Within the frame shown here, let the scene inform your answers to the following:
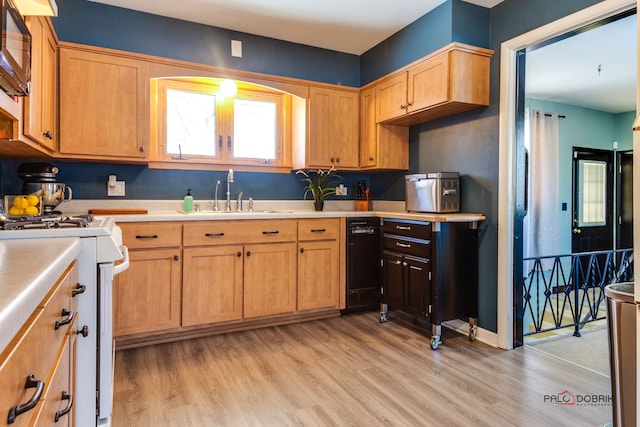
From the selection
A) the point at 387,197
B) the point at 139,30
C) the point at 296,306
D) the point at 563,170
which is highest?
the point at 139,30

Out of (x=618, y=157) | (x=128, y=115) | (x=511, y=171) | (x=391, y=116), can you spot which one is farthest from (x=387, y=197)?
(x=618, y=157)

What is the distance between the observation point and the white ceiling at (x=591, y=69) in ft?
10.7

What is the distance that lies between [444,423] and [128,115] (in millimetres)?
2872

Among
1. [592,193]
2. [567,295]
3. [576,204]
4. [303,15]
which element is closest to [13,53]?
[303,15]

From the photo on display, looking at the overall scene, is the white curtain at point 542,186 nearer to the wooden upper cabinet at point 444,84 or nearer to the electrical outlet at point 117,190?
the wooden upper cabinet at point 444,84

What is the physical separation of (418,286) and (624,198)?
4456mm

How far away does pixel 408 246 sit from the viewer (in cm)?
304

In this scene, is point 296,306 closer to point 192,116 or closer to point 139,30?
point 192,116

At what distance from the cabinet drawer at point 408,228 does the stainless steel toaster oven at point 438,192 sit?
20 centimetres

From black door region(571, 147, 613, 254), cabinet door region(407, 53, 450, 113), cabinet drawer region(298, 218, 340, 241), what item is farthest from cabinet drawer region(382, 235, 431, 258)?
black door region(571, 147, 613, 254)

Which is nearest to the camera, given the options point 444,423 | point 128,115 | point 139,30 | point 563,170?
point 444,423

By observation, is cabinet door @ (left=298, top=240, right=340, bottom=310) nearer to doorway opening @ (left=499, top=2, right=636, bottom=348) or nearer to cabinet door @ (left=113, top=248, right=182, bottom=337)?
cabinet door @ (left=113, top=248, right=182, bottom=337)

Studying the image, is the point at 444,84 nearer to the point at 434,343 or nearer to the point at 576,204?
the point at 434,343

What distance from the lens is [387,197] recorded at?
4047 mm
